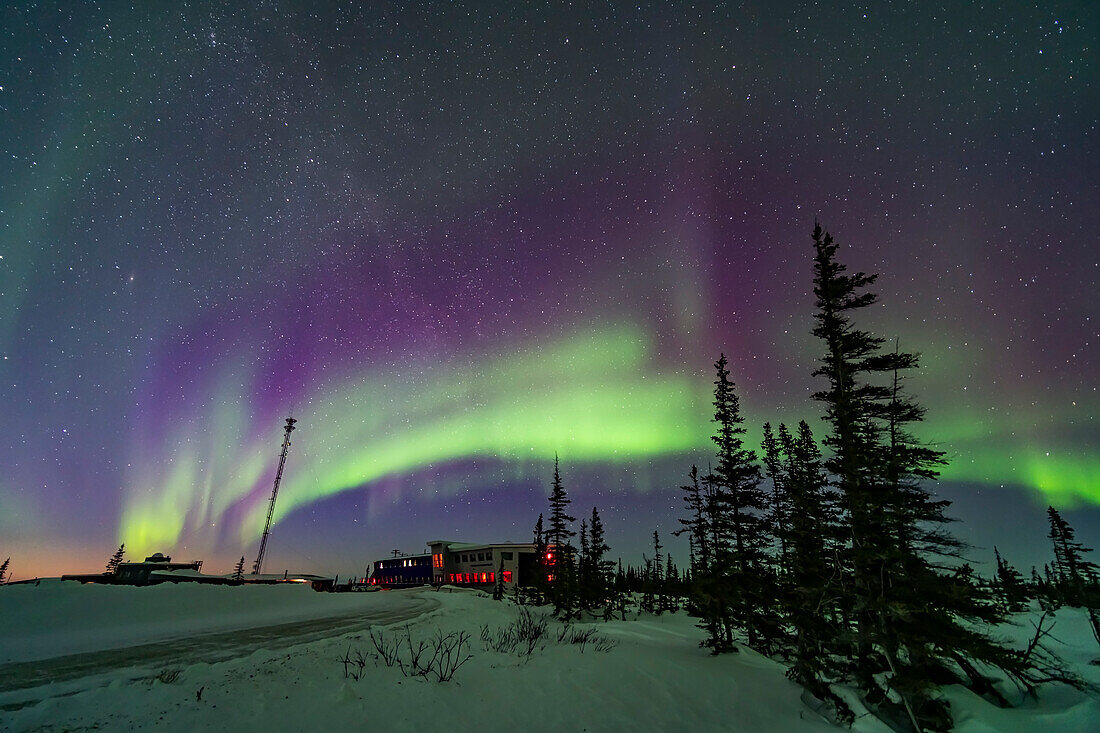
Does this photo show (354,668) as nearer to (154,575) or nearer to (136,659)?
(136,659)

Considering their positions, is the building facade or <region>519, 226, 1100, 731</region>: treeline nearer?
<region>519, 226, 1100, 731</region>: treeline

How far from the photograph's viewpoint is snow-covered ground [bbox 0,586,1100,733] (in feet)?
24.0

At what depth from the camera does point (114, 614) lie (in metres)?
20.6

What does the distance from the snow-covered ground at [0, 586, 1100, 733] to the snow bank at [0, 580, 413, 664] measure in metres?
1.00

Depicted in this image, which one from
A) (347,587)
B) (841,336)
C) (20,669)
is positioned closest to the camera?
(20,669)

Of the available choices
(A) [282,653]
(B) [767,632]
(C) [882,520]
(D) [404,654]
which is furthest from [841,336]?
(A) [282,653]

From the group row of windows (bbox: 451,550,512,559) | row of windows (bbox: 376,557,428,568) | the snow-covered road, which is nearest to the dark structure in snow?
→ the snow-covered road

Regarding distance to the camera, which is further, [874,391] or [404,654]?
[874,391]

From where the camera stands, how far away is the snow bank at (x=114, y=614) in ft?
49.4

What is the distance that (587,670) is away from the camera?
494 inches

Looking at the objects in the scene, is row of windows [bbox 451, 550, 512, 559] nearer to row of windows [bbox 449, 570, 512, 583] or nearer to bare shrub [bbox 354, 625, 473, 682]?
row of windows [bbox 449, 570, 512, 583]

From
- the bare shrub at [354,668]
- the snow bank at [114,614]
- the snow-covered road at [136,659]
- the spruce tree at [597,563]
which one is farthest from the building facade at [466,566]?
the bare shrub at [354,668]

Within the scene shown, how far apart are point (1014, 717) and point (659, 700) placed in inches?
476

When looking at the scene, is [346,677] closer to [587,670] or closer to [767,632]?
[587,670]
